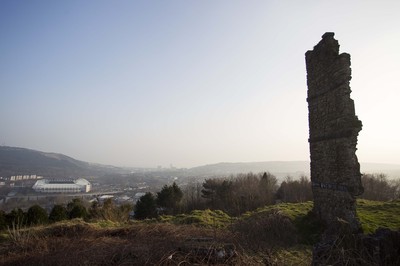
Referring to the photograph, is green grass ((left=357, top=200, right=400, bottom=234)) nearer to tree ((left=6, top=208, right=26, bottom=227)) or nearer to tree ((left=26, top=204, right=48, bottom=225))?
tree ((left=26, top=204, right=48, bottom=225))

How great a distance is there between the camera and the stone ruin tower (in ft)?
29.0

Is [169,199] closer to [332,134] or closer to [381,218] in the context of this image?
[381,218]

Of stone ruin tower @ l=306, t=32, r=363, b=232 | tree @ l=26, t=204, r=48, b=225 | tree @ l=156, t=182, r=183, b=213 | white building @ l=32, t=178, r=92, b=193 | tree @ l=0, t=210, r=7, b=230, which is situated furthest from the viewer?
white building @ l=32, t=178, r=92, b=193

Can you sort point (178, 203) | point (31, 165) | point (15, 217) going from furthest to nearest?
point (31, 165), point (178, 203), point (15, 217)

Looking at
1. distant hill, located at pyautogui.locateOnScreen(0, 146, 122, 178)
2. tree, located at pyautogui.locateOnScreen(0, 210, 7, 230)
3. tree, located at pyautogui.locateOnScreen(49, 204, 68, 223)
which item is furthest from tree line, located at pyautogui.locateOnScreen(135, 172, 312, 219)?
distant hill, located at pyautogui.locateOnScreen(0, 146, 122, 178)

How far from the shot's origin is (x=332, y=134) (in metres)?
9.69

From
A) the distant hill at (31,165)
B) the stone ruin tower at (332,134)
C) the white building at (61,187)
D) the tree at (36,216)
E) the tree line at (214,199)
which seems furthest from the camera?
the distant hill at (31,165)

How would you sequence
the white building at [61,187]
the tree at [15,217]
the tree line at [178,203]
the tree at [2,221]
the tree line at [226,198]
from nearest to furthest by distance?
1. the tree at [2,221]
2. the tree at [15,217]
3. the tree line at [178,203]
4. the tree line at [226,198]
5. the white building at [61,187]

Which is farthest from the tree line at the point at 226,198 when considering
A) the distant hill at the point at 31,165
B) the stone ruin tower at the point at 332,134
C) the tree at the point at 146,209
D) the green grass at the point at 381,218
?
the distant hill at the point at 31,165

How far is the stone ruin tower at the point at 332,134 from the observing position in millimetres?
8844

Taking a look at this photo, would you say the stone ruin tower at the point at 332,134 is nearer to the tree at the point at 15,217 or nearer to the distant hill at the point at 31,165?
the tree at the point at 15,217

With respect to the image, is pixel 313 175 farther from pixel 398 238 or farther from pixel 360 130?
pixel 398 238

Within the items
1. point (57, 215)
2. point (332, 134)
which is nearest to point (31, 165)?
point (57, 215)

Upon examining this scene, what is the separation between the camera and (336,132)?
31.1 ft
